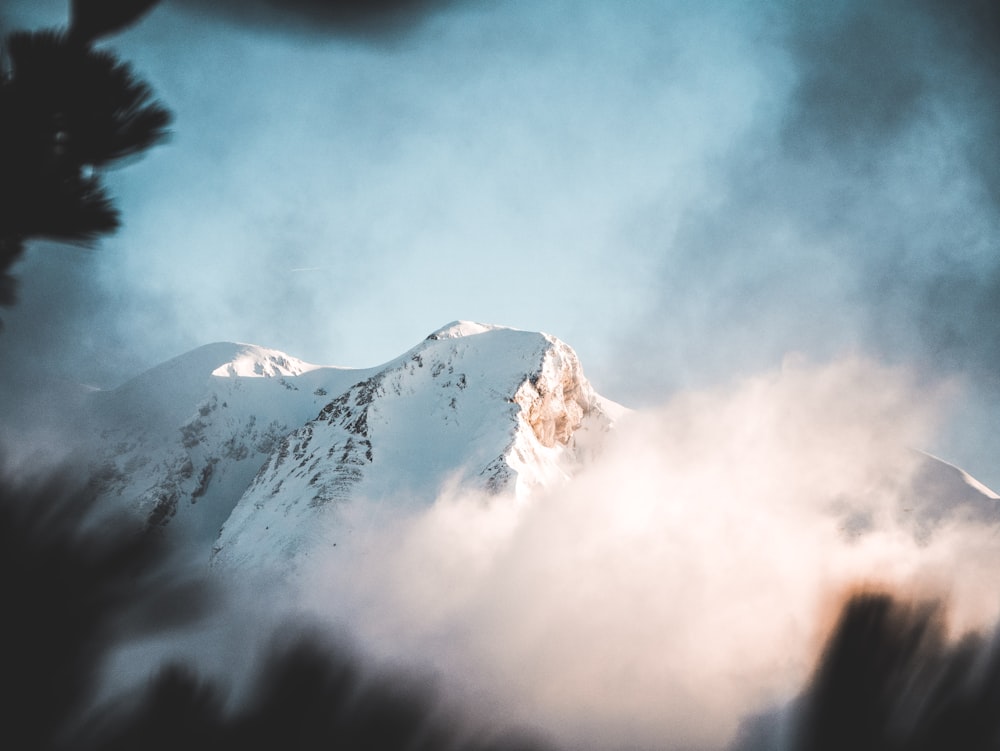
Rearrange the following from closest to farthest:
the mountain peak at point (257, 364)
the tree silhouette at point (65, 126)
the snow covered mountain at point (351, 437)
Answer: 1. the tree silhouette at point (65, 126)
2. the snow covered mountain at point (351, 437)
3. the mountain peak at point (257, 364)

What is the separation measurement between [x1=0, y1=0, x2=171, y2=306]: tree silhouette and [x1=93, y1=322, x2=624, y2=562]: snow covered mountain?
107 ft

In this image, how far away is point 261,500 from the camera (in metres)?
59.9

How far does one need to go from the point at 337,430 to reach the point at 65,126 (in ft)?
212

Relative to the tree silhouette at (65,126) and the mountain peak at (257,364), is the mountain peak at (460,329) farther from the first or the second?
the tree silhouette at (65,126)

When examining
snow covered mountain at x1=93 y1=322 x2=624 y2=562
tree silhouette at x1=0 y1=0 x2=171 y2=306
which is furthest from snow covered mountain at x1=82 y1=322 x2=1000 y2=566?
tree silhouette at x1=0 y1=0 x2=171 y2=306

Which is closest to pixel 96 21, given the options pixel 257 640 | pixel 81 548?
pixel 81 548

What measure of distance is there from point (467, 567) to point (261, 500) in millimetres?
29763

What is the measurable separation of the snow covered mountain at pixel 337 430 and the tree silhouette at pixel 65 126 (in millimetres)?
32724

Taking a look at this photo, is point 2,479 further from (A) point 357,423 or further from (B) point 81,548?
(A) point 357,423

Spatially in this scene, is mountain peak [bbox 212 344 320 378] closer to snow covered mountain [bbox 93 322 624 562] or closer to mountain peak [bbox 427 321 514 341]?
snow covered mountain [bbox 93 322 624 562]

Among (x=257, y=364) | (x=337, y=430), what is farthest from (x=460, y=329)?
(x=257, y=364)

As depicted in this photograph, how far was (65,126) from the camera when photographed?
105cm

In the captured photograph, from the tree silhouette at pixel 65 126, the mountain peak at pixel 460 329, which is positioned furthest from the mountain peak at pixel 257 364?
the tree silhouette at pixel 65 126

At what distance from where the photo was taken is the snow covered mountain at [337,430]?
5269cm
